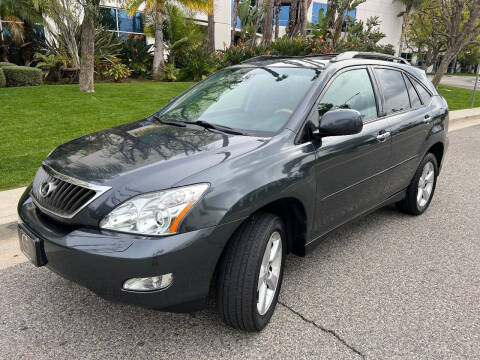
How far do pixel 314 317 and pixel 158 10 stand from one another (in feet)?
47.5

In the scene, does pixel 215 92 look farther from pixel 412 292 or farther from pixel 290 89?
pixel 412 292

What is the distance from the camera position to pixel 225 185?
7.34ft

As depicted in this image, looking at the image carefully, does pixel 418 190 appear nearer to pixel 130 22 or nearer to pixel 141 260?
pixel 141 260

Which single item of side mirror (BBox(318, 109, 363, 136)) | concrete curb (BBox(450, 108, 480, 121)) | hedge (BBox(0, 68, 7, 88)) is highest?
side mirror (BBox(318, 109, 363, 136))

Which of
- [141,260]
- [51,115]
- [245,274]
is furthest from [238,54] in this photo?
[141,260]

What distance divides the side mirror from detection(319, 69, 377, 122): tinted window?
0.30 metres

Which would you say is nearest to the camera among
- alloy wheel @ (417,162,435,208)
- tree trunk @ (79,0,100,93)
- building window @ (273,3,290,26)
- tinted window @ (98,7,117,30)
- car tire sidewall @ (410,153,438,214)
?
car tire sidewall @ (410,153,438,214)

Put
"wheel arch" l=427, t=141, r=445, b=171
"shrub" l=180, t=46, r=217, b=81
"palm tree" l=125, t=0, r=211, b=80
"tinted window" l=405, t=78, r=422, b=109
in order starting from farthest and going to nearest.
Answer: "shrub" l=180, t=46, r=217, b=81
"palm tree" l=125, t=0, r=211, b=80
"wheel arch" l=427, t=141, r=445, b=171
"tinted window" l=405, t=78, r=422, b=109

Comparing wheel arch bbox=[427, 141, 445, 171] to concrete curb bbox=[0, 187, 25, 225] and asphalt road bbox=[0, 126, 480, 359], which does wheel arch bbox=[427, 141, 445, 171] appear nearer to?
asphalt road bbox=[0, 126, 480, 359]

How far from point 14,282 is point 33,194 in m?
0.88

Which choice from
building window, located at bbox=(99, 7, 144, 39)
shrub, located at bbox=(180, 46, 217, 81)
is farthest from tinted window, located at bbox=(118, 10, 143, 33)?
shrub, located at bbox=(180, 46, 217, 81)

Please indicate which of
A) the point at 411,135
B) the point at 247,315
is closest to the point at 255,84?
the point at 411,135

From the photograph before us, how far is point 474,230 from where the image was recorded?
4.25 meters

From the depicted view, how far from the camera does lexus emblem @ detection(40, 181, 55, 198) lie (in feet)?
7.93
